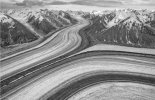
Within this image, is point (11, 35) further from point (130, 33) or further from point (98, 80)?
→ point (130, 33)

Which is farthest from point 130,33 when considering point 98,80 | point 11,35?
point 11,35

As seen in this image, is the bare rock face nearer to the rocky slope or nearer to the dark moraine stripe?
the rocky slope

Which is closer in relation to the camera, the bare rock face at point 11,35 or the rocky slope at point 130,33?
the bare rock face at point 11,35

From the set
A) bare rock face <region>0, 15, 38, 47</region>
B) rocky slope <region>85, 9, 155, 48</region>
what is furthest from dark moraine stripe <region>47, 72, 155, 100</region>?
bare rock face <region>0, 15, 38, 47</region>

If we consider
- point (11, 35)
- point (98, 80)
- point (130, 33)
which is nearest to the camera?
point (98, 80)

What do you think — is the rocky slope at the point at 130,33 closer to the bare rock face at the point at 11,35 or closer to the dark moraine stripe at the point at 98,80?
the dark moraine stripe at the point at 98,80

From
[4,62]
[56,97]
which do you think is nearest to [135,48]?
[56,97]

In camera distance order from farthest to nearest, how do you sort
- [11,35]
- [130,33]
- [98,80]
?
[130,33] < [11,35] < [98,80]

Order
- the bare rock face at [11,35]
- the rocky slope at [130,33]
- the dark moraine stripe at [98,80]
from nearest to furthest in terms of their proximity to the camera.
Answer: the dark moraine stripe at [98,80] → the bare rock face at [11,35] → the rocky slope at [130,33]

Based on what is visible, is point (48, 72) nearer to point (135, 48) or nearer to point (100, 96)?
point (100, 96)

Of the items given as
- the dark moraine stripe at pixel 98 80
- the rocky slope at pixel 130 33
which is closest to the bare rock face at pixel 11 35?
the rocky slope at pixel 130 33

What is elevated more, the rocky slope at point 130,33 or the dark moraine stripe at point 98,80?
the rocky slope at point 130,33
